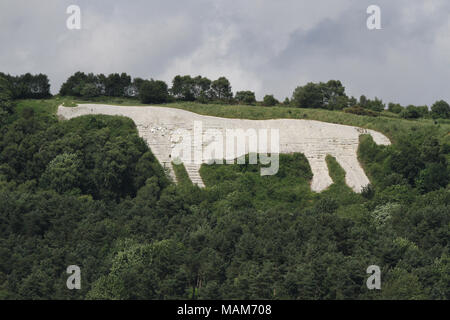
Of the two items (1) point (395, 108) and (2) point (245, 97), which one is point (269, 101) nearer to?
(2) point (245, 97)

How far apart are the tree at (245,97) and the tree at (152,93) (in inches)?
394

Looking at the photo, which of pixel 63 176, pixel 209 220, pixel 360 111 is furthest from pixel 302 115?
pixel 63 176

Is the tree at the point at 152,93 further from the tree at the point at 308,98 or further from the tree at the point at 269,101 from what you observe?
the tree at the point at 308,98

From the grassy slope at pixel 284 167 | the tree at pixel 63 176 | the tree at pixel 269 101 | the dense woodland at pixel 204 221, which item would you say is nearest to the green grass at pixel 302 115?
the grassy slope at pixel 284 167

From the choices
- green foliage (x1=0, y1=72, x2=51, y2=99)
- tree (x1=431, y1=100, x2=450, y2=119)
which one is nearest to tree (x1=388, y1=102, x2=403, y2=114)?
tree (x1=431, y1=100, x2=450, y2=119)

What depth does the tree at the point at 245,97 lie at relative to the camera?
11162 cm

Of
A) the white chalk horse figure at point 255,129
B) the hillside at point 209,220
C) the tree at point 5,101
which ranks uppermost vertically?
the tree at point 5,101

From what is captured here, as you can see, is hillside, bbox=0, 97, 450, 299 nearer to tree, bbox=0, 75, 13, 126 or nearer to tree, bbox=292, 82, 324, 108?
tree, bbox=0, 75, 13, 126

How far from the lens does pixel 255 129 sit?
95.1 m

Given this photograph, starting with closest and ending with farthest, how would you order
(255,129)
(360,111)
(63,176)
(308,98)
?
(63,176)
(255,129)
(360,111)
(308,98)

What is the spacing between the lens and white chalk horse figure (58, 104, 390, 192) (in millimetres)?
87688

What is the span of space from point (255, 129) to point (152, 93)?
1749cm

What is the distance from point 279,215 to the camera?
7519 centimetres
